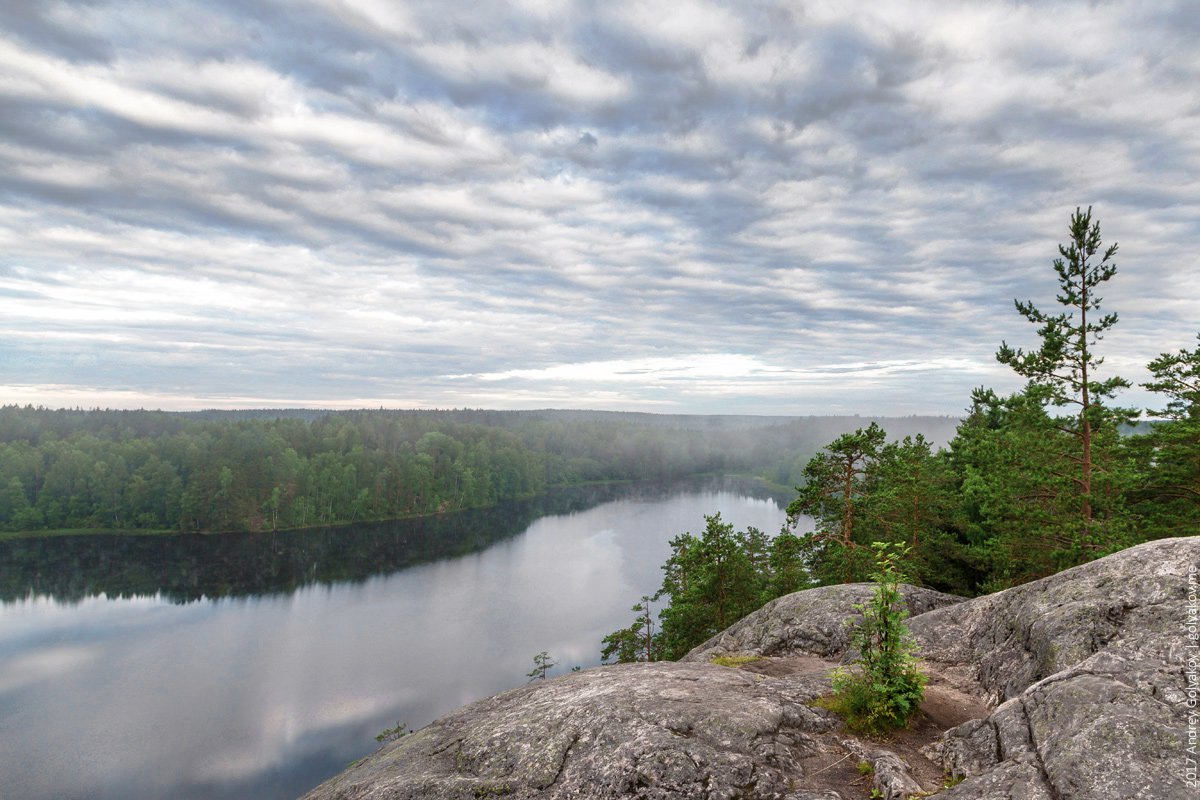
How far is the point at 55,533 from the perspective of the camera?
101 meters

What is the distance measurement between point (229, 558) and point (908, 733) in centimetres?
9921

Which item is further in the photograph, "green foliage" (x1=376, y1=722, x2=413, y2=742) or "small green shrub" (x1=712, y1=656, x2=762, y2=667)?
"green foliage" (x1=376, y1=722, x2=413, y2=742)

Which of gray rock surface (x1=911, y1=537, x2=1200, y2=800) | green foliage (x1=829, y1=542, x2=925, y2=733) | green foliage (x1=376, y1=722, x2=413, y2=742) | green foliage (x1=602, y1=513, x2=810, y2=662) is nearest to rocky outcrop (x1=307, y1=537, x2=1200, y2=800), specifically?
gray rock surface (x1=911, y1=537, x2=1200, y2=800)

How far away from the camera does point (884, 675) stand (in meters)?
8.49

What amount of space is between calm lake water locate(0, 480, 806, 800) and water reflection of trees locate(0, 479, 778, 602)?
482 millimetres

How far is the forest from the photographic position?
1809cm

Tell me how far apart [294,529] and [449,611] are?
2350 inches

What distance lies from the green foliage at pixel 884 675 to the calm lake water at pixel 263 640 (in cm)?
3627

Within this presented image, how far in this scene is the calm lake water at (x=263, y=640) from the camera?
36.5m

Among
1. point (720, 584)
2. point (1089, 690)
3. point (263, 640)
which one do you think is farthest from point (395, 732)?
point (1089, 690)

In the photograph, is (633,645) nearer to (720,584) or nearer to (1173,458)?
(720,584)

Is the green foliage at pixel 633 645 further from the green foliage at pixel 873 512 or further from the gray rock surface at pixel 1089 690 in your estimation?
the gray rock surface at pixel 1089 690

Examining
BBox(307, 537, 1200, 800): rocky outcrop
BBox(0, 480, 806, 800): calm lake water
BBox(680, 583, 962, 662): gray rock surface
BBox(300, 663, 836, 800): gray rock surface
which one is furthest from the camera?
BBox(0, 480, 806, 800): calm lake water

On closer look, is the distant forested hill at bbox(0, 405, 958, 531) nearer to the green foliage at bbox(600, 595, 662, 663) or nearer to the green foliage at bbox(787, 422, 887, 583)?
the green foliage at bbox(600, 595, 662, 663)
